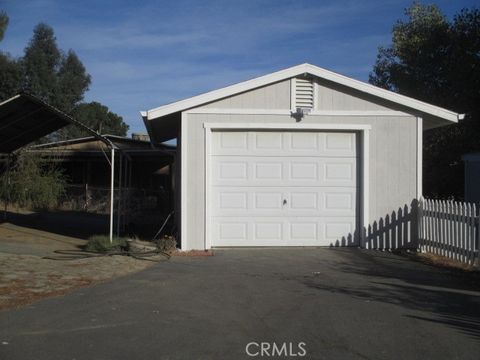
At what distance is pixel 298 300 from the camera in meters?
7.48

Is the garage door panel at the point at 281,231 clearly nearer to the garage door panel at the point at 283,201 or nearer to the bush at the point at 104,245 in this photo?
the garage door panel at the point at 283,201

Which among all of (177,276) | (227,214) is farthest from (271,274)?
(227,214)

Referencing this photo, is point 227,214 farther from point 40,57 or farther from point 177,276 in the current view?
point 40,57

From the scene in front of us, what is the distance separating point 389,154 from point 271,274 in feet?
14.2

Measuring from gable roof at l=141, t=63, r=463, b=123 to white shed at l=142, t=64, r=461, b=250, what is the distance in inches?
0.8

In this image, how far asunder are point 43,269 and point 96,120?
4274 centimetres

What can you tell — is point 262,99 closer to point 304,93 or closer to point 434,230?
point 304,93

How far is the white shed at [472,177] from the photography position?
783 inches

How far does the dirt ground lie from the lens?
7.84 m

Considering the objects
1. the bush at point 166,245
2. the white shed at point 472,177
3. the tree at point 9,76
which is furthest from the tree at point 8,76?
the bush at point 166,245

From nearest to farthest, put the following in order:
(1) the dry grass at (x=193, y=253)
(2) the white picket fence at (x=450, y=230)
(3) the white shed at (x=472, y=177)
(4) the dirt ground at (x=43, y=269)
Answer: (4) the dirt ground at (x=43, y=269) < (2) the white picket fence at (x=450, y=230) < (1) the dry grass at (x=193, y=253) < (3) the white shed at (x=472, y=177)

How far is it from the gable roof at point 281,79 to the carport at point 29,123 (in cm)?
146

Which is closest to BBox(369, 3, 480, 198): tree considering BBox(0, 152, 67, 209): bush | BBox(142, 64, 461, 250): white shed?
BBox(142, 64, 461, 250): white shed

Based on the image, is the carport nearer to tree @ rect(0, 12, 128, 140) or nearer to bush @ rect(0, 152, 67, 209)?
bush @ rect(0, 152, 67, 209)
